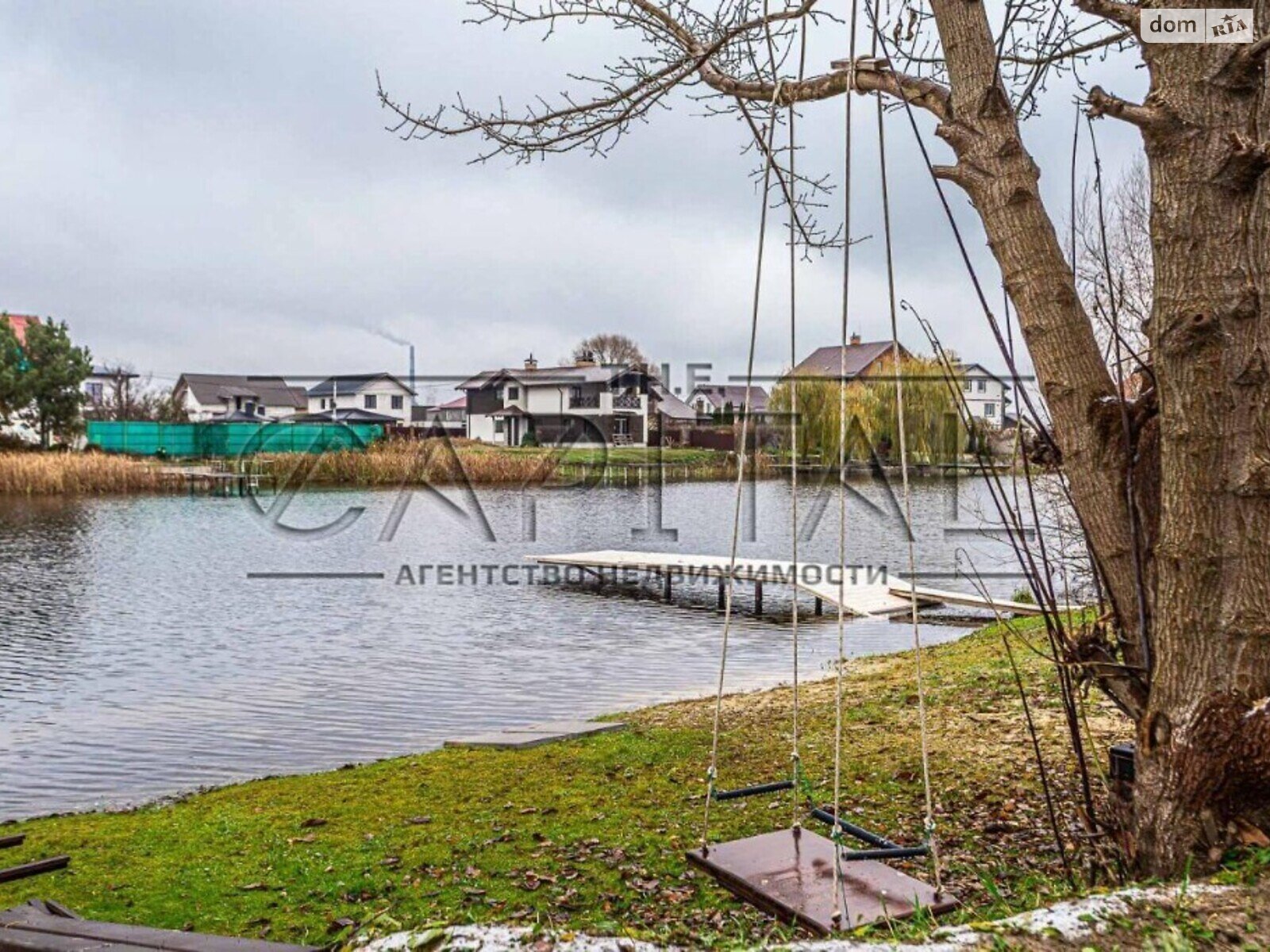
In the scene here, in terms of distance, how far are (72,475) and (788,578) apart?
2514cm

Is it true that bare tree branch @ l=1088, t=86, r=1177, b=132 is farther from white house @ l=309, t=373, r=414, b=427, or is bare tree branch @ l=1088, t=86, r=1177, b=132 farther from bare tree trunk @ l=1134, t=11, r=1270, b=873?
white house @ l=309, t=373, r=414, b=427

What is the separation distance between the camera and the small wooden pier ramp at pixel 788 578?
42.3ft

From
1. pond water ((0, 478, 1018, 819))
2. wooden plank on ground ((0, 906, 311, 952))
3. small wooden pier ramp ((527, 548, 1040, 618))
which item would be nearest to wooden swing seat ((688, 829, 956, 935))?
wooden plank on ground ((0, 906, 311, 952))

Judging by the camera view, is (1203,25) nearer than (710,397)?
Yes

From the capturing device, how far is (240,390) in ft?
194

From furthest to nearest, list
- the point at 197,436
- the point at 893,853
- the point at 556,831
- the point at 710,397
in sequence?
1. the point at 710,397
2. the point at 197,436
3. the point at 556,831
4. the point at 893,853

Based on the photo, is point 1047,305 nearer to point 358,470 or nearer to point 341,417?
point 358,470

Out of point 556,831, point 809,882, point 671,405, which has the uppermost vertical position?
point 671,405

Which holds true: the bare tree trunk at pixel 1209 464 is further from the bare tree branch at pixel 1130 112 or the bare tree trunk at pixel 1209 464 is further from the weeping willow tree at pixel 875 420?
the weeping willow tree at pixel 875 420

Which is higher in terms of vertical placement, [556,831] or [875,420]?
[875,420]

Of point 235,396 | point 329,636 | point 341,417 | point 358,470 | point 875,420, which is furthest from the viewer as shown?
point 235,396

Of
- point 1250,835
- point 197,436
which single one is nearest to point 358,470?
point 197,436

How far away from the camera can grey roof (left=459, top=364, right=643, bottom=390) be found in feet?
171

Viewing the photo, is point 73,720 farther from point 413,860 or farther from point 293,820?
point 413,860
